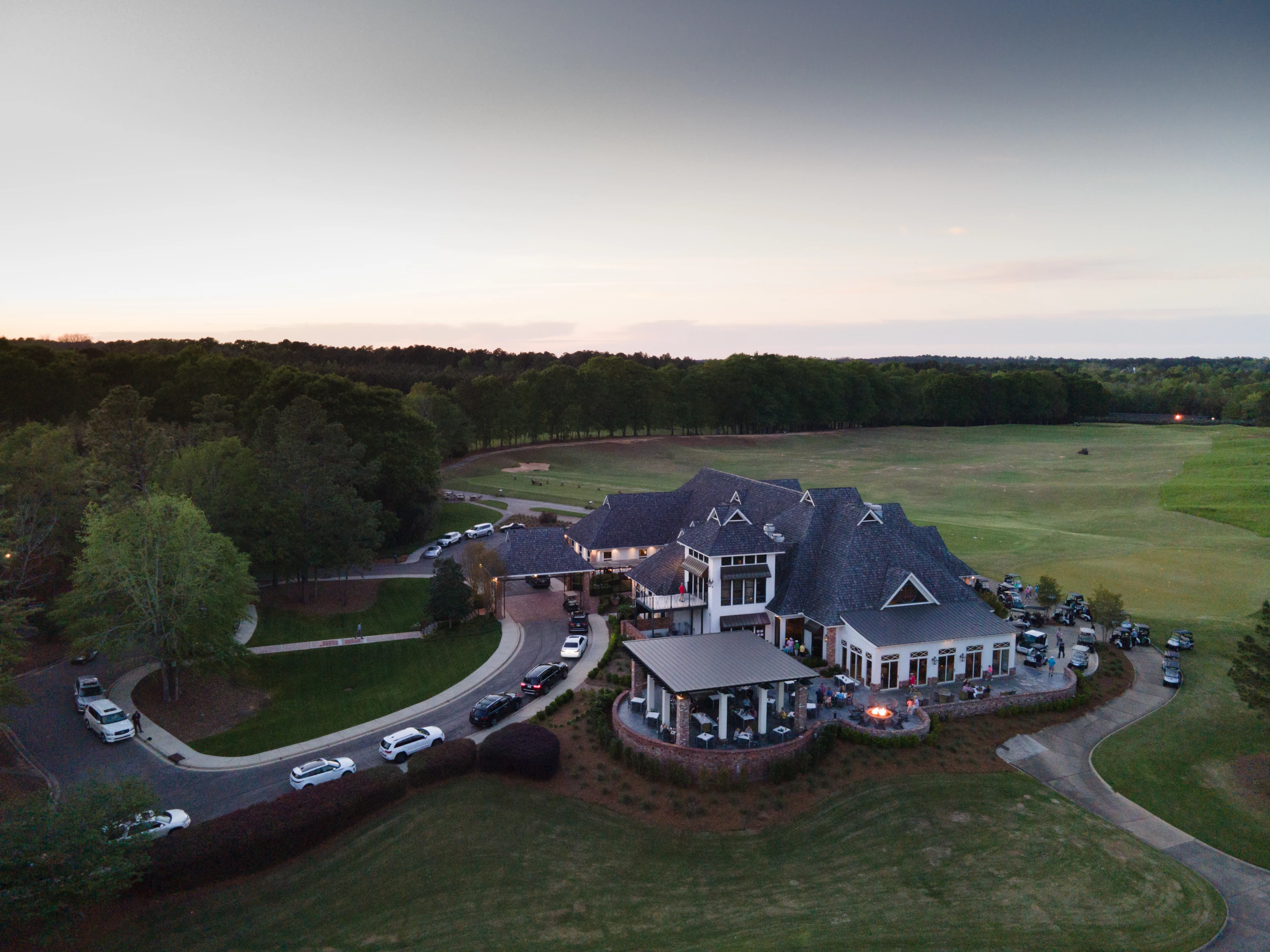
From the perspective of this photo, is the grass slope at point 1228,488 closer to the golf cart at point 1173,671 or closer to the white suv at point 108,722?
the golf cart at point 1173,671

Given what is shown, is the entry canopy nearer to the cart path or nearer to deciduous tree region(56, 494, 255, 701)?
the cart path

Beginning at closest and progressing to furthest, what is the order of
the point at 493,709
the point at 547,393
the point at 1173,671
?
the point at 493,709 < the point at 1173,671 < the point at 547,393

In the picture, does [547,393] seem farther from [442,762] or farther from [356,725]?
[442,762]

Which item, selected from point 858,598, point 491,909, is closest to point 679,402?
point 858,598

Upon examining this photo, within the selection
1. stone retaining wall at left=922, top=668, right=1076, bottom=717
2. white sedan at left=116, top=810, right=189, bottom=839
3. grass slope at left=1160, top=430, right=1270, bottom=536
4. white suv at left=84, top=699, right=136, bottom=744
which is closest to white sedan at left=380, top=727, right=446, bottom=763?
white sedan at left=116, top=810, right=189, bottom=839

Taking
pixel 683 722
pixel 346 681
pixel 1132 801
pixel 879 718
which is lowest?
pixel 346 681

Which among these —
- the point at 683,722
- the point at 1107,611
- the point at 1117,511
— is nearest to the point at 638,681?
the point at 683,722
